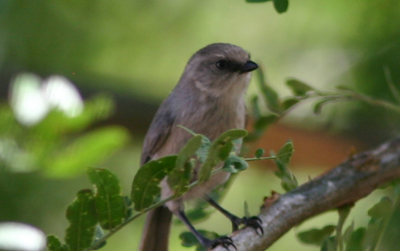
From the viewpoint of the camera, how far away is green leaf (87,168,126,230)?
4.71ft

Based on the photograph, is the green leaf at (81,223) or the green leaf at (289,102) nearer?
the green leaf at (81,223)

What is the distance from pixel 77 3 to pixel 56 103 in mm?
877

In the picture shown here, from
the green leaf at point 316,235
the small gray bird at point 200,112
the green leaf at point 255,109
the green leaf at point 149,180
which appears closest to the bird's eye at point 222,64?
the small gray bird at point 200,112

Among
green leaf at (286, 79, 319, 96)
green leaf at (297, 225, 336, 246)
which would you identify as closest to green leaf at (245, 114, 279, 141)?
green leaf at (286, 79, 319, 96)

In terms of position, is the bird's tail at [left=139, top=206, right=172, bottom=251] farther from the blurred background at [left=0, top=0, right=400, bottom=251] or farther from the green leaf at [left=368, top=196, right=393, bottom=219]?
the green leaf at [left=368, top=196, right=393, bottom=219]

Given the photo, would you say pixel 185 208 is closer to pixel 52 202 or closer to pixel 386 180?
pixel 52 202

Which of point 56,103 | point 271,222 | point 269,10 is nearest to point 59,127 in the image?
point 56,103

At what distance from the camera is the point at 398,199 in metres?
1.88

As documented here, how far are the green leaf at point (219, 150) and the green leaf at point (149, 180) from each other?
0.09 metres

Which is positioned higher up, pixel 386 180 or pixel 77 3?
pixel 77 3

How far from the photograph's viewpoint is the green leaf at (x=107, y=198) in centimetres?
144

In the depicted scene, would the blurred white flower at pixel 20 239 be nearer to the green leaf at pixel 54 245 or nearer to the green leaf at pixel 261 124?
the green leaf at pixel 54 245

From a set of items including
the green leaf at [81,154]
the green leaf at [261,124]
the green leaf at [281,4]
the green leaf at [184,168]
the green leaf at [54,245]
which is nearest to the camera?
the green leaf at [184,168]

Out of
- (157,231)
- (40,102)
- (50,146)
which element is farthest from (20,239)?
(157,231)
